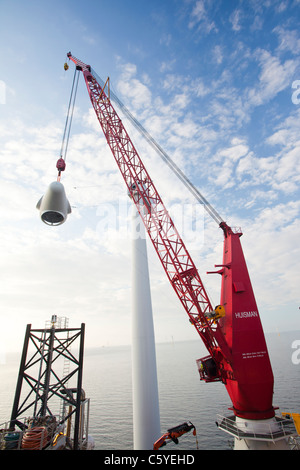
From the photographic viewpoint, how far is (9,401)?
52.4m

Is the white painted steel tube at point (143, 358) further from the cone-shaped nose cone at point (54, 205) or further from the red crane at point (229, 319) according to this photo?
the cone-shaped nose cone at point (54, 205)

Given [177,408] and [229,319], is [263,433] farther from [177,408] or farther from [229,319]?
[177,408]

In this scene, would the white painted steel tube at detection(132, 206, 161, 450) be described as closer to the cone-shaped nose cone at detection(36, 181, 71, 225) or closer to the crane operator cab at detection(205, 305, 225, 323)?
the crane operator cab at detection(205, 305, 225, 323)

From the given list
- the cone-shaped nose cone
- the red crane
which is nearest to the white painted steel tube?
the red crane

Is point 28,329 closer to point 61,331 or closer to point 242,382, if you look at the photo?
point 61,331

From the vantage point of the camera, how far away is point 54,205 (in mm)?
14469

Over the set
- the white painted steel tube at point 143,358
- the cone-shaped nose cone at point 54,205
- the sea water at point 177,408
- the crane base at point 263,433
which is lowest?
the sea water at point 177,408

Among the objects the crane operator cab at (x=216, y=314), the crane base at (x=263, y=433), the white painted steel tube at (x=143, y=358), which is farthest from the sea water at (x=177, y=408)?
the crane operator cab at (x=216, y=314)

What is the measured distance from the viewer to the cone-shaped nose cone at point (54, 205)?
14.5 metres

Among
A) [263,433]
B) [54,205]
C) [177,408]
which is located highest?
[54,205]

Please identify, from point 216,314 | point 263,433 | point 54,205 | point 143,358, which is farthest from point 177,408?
point 54,205

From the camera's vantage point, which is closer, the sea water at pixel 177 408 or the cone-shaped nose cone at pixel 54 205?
the cone-shaped nose cone at pixel 54 205

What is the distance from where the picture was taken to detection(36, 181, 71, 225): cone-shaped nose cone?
1446 centimetres
